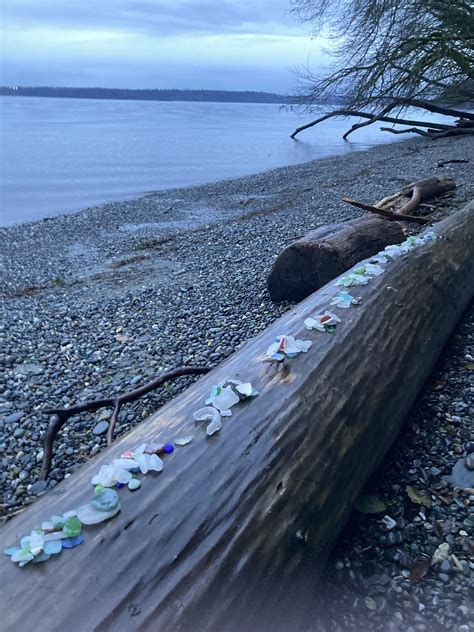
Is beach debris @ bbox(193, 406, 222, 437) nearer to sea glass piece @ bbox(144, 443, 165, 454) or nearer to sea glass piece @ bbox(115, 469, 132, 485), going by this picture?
sea glass piece @ bbox(144, 443, 165, 454)

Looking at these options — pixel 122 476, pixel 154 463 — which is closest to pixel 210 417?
pixel 154 463

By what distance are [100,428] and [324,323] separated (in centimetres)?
157

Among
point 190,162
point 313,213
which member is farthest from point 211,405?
point 190,162

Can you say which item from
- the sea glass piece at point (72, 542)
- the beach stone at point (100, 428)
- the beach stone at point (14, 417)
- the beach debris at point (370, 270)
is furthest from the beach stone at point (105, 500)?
the beach debris at point (370, 270)

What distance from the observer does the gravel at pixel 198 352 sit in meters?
1.88

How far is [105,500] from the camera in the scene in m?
1.60

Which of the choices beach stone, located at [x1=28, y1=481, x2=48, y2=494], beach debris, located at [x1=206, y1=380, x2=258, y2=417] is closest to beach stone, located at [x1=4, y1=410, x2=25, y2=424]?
beach stone, located at [x1=28, y1=481, x2=48, y2=494]

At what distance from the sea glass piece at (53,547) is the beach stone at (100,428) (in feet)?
5.96

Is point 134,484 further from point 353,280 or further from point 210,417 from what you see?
point 353,280

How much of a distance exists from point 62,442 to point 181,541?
1944 mm

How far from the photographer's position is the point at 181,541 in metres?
1.49

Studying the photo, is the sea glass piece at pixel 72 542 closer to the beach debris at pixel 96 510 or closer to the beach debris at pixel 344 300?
the beach debris at pixel 96 510

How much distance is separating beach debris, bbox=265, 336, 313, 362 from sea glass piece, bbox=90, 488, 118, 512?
3.22 ft

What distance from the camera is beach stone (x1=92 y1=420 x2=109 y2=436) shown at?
327 cm
